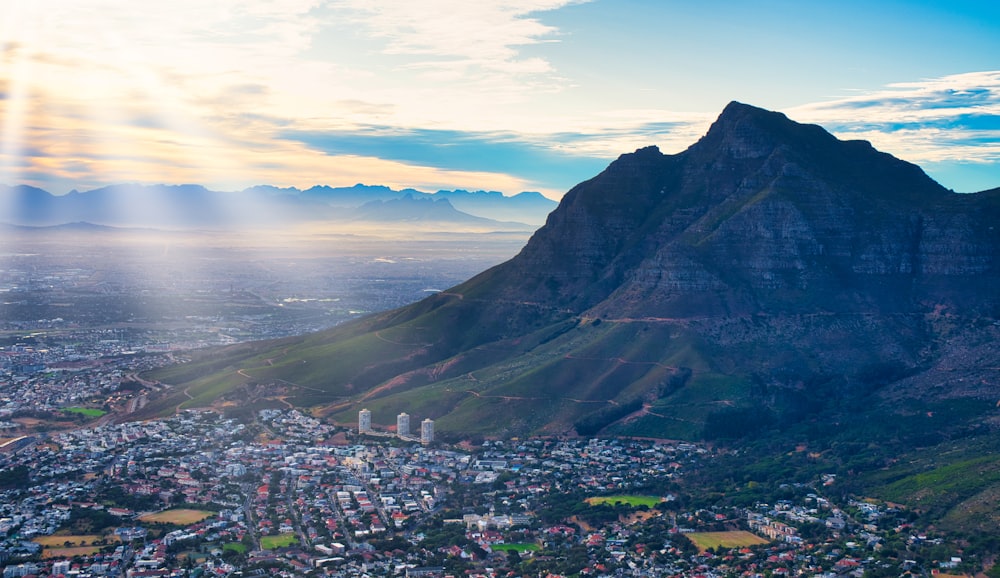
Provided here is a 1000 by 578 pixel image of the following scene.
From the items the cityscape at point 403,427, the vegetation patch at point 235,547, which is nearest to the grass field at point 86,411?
the cityscape at point 403,427

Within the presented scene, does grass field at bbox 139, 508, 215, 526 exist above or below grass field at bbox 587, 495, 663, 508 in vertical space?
below

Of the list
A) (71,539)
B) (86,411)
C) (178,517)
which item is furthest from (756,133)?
(71,539)

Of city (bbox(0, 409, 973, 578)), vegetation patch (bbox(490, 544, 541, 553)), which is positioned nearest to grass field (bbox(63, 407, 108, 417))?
city (bbox(0, 409, 973, 578))

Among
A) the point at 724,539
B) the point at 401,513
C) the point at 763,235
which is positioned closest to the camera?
the point at 724,539

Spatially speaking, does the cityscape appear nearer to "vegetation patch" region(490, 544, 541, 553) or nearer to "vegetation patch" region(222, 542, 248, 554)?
"vegetation patch" region(490, 544, 541, 553)

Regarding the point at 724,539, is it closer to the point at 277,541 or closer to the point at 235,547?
the point at 277,541

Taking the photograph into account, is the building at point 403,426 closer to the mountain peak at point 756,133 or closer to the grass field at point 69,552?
the grass field at point 69,552
